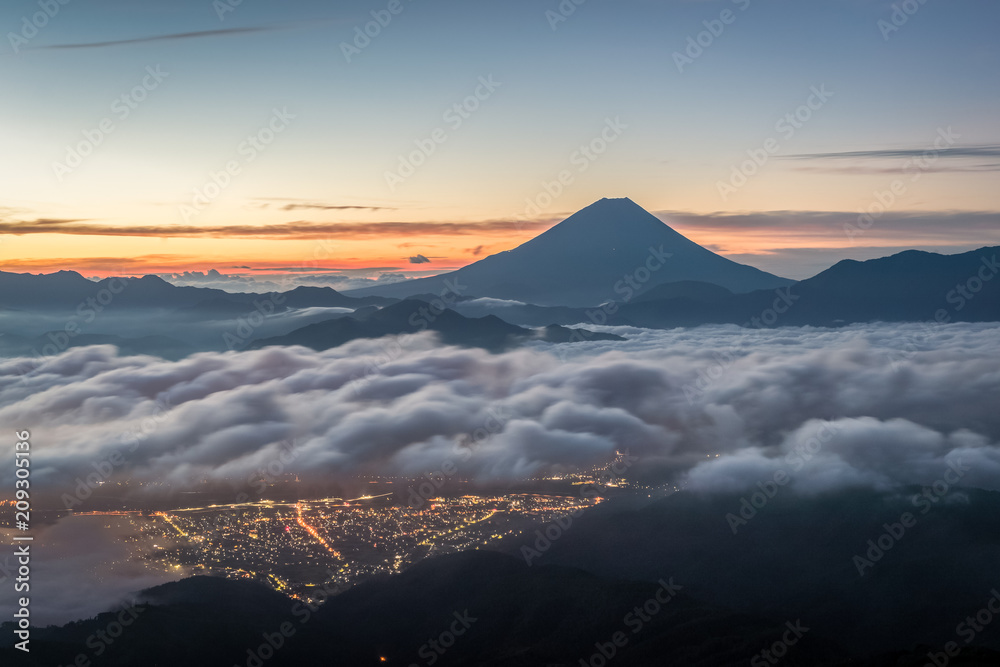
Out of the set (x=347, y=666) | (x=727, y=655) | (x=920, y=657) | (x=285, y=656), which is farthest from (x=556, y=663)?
(x=920, y=657)

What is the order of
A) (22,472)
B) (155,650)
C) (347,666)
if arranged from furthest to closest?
(347,666), (155,650), (22,472)

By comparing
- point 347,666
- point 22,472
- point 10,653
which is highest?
point 22,472

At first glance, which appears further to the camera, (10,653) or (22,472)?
(10,653)

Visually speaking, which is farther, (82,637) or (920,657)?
(82,637)

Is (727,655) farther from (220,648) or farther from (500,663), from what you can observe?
(220,648)

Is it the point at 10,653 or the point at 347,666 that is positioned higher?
the point at 10,653

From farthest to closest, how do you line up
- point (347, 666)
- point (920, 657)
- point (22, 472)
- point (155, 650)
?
1. point (347, 666)
2. point (155, 650)
3. point (920, 657)
4. point (22, 472)

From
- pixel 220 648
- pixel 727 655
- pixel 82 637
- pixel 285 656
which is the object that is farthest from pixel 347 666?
pixel 727 655

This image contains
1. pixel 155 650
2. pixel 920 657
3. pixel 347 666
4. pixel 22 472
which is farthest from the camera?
pixel 347 666

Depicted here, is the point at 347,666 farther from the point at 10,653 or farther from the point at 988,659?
the point at 988,659
